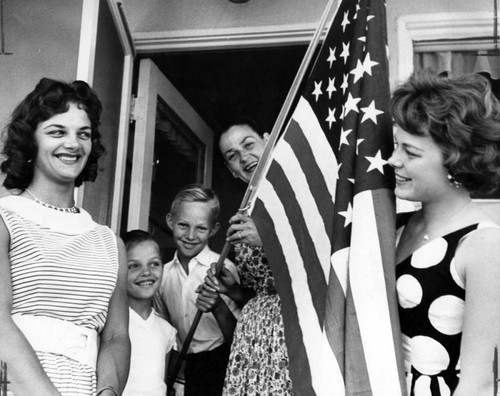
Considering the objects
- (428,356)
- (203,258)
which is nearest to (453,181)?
(428,356)

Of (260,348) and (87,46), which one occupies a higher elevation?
(87,46)

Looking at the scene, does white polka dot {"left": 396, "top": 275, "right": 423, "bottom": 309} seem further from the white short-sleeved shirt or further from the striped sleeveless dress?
the white short-sleeved shirt

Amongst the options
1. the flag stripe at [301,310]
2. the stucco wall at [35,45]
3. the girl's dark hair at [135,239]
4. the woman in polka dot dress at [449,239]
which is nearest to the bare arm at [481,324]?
the woman in polka dot dress at [449,239]

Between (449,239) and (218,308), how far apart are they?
1.39 metres

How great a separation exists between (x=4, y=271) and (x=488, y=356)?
132 cm

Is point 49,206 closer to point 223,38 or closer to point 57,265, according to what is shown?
point 57,265

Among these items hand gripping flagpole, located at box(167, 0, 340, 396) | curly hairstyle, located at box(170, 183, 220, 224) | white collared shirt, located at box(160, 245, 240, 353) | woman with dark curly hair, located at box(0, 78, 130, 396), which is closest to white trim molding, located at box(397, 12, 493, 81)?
hand gripping flagpole, located at box(167, 0, 340, 396)

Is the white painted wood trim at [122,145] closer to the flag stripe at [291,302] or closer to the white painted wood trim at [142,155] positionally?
the white painted wood trim at [142,155]

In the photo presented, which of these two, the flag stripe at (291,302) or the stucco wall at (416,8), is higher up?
the stucco wall at (416,8)

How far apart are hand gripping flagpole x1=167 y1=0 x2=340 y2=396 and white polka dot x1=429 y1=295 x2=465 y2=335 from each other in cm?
104

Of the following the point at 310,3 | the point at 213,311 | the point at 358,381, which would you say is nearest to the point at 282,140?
the point at 213,311

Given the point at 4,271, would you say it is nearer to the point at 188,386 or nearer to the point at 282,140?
the point at 282,140

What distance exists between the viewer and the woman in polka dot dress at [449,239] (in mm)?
2000

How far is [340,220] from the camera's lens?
2477 millimetres
